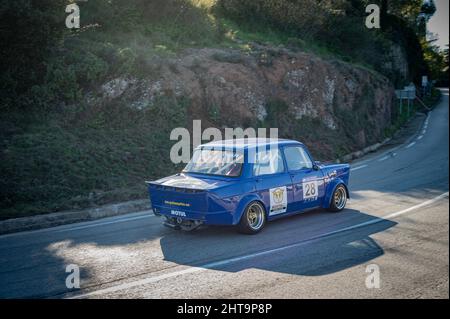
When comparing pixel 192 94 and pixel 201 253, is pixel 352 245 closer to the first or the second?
pixel 201 253

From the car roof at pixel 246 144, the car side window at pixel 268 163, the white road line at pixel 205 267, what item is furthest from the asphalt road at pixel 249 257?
the car roof at pixel 246 144

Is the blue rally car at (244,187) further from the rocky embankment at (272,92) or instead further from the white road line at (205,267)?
the rocky embankment at (272,92)

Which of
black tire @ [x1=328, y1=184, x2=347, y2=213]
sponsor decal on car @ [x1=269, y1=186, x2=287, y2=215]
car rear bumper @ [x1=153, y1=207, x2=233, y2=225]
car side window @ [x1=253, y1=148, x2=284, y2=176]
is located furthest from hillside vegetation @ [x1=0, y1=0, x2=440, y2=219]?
black tire @ [x1=328, y1=184, x2=347, y2=213]

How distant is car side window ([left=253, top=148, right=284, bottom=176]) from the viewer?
924 cm

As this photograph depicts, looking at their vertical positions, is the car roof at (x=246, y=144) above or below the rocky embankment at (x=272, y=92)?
below

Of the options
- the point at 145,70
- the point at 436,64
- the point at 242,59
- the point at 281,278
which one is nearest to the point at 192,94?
the point at 145,70

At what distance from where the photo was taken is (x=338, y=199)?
1090 centimetres

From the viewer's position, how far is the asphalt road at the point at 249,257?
5.98 m

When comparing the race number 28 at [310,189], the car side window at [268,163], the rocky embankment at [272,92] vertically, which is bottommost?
the race number 28 at [310,189]

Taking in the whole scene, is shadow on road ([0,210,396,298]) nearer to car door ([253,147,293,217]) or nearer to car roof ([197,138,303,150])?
car door ([253,147,293,217])

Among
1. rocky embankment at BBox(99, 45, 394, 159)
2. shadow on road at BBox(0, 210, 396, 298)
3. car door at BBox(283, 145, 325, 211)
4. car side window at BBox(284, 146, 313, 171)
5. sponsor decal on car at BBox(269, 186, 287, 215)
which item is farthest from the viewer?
rocky embankment at BBox(99, 45, 394, 159)

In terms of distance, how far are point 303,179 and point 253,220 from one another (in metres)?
1.68

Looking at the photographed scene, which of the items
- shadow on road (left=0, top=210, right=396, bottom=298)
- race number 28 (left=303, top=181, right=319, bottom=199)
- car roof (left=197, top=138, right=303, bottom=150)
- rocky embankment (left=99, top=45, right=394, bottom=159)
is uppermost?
rocky embankment (left=99, top=45, right=394, bottom=159)
